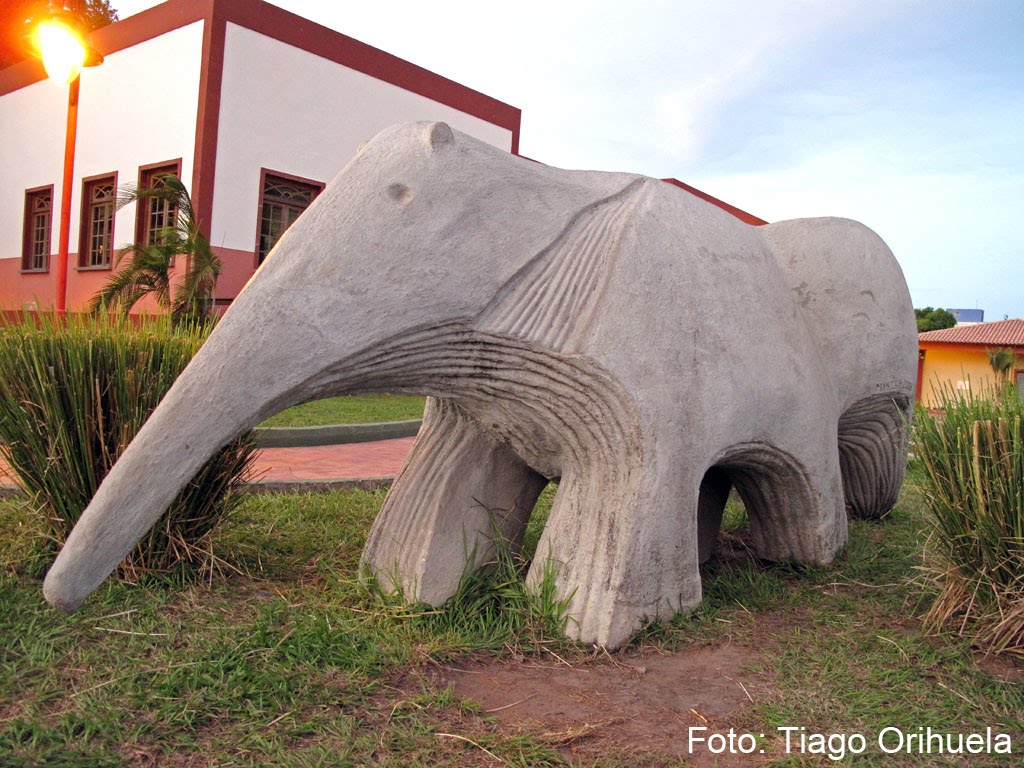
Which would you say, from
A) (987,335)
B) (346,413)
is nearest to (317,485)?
(346,413)

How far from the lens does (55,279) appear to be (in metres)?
13.7

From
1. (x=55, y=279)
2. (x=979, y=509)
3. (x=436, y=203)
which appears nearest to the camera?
(x=436, y=203)

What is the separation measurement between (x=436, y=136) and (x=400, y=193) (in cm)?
24

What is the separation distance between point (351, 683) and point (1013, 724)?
1921 millimetres

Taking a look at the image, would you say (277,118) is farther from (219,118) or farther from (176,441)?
(176,441)

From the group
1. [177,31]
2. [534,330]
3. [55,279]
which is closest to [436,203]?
[534,330]

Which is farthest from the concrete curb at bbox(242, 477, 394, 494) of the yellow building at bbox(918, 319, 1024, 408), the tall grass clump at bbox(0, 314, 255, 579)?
the yellow building at bbox(918, 319, 1024, 408)

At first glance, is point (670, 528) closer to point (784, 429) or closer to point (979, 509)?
point (784, 429)

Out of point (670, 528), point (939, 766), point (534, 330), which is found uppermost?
point (534, 330)

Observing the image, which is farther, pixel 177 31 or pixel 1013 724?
pixel 177 31

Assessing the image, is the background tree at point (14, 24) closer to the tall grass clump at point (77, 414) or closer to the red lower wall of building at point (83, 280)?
the red lower wall of building at point (83, 280)

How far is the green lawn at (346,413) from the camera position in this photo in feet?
29.5

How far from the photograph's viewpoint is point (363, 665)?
264 centimetres

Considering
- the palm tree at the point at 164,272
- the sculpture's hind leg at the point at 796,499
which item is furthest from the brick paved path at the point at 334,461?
the sculpture's hind leg at the point at 796,499
